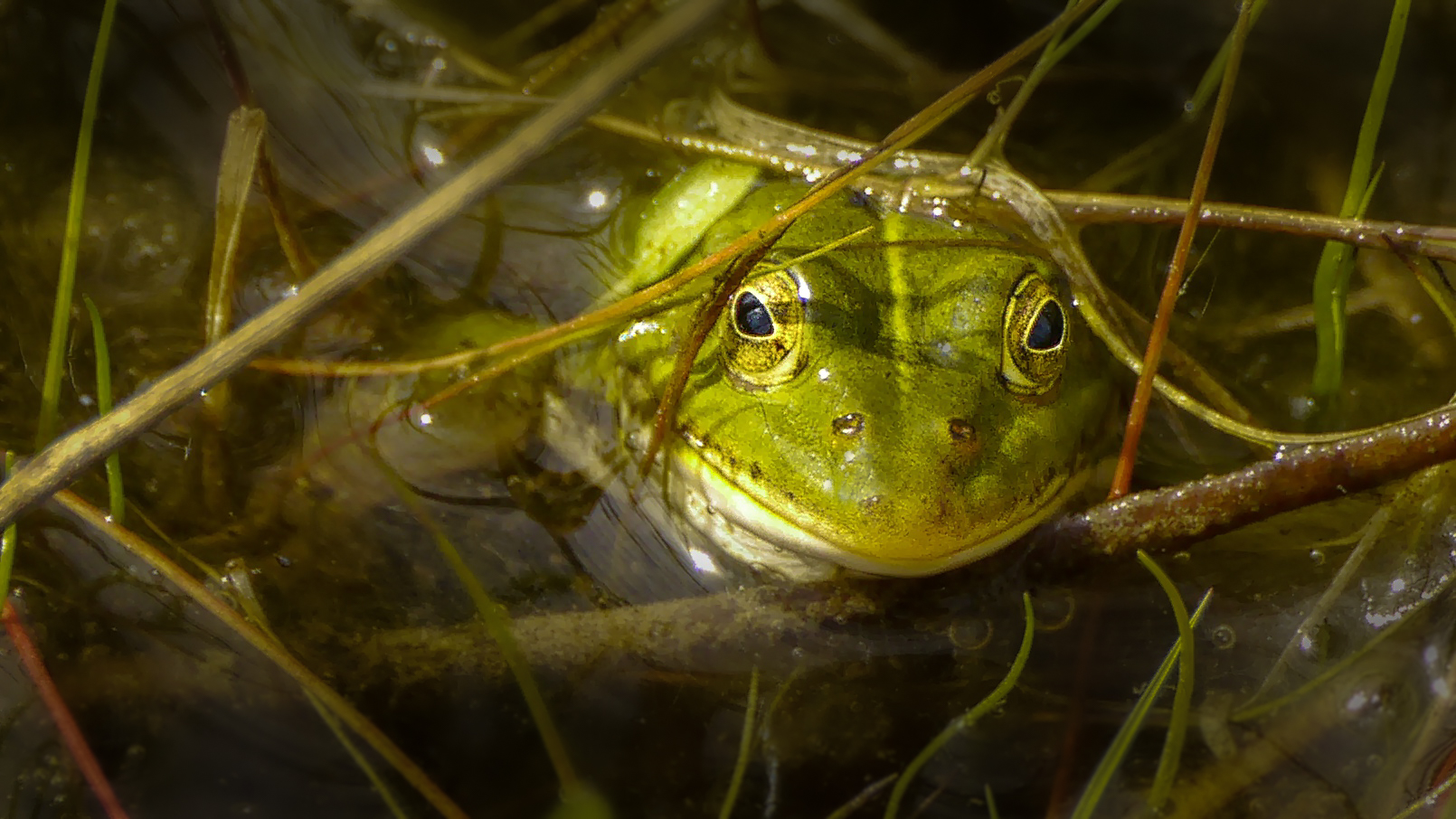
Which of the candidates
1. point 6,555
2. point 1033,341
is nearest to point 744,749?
point 1033,341

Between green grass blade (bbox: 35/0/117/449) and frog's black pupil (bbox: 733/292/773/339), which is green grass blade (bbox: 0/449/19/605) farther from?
frog's black pupil (bbox: 733/292/773/339)

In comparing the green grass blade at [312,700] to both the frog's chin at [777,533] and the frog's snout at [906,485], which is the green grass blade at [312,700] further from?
the frog's snout at [906,485]

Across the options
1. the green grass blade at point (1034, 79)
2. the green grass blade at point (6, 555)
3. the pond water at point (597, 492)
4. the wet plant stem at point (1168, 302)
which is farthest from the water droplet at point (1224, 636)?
the green grass blade at point (6, 555)

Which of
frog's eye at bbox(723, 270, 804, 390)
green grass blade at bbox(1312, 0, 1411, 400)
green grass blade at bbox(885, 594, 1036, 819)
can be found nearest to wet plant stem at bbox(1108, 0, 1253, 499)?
green grass blade at bbox(1312, 0, 1411, 400)

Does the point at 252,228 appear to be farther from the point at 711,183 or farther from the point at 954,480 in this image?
the point at 954,480

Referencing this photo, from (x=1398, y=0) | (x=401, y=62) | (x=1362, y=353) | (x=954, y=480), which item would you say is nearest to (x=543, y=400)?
(x=954, y=480)

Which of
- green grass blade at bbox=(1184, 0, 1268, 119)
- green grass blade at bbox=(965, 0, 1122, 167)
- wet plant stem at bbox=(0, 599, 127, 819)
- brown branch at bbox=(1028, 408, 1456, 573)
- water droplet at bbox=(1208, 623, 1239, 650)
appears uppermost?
green grass blade at bbox=(1184, 0, 1268, 119)
